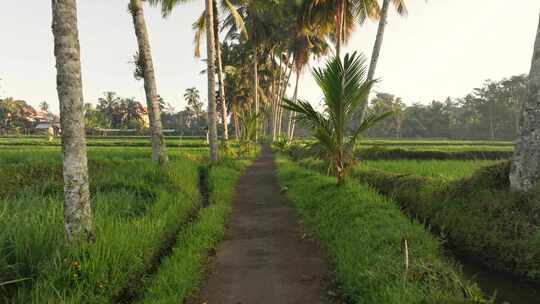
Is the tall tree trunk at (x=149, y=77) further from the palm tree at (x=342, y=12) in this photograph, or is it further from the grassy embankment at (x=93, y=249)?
the palm tree at (x=342, y=12)

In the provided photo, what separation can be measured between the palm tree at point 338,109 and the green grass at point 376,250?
0.78 m

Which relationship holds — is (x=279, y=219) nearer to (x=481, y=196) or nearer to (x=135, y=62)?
(x=481, y=196)

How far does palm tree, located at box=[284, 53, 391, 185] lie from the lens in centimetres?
631

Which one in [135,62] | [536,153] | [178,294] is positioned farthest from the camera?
[135,62]

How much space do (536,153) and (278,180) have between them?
6846mm

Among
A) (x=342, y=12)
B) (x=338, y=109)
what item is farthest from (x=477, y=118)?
(x=338, y=109)

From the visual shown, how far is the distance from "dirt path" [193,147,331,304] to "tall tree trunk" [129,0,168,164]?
3.46 metres

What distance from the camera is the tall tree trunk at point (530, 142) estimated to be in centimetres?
444

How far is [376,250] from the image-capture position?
12.5 feet

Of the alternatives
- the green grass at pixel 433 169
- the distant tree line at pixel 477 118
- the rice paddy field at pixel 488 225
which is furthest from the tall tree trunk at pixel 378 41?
the distant tree line at pixel 477 118

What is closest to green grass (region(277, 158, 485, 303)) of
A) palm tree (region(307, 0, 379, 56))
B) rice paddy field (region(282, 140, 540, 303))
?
rice paddy field (region(282, 140, 540, 303))

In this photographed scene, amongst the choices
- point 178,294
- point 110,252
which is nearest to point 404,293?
point 178,294

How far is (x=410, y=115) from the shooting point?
6775 cm

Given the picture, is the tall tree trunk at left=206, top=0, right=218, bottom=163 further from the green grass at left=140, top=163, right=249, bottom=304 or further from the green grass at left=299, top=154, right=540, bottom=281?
the green grass at left=299, top=154, right=540, bottom=281
